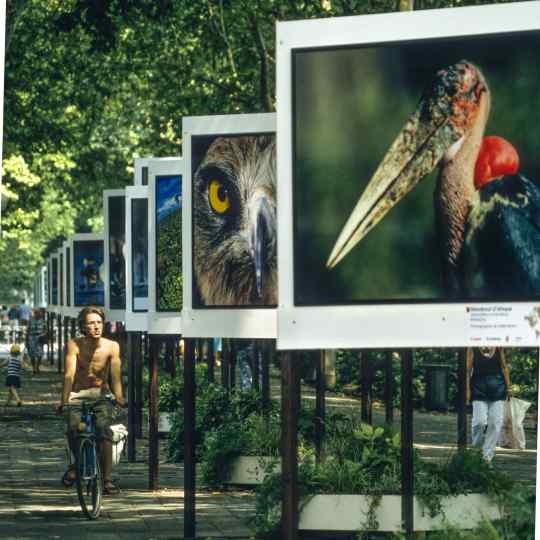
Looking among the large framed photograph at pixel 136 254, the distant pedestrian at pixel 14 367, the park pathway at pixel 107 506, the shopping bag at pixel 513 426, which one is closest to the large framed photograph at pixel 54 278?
the distant pedestrian at pixel 14 367

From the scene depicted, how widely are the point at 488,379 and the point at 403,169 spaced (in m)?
11.6

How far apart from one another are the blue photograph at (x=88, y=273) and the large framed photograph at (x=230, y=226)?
2210cm

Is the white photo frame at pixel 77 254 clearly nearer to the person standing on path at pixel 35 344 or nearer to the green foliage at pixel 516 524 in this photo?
the person standing on path at pixel 35 344

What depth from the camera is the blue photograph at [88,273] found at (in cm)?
3481

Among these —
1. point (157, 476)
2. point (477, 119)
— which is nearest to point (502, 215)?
point (477, 119)

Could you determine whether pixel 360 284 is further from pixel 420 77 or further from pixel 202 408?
pixel 202 408

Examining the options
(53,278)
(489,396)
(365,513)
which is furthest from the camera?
(53,278)

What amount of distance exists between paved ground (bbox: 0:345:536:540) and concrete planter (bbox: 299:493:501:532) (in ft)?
3.28

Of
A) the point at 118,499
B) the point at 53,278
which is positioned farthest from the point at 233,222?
the point at 53,278

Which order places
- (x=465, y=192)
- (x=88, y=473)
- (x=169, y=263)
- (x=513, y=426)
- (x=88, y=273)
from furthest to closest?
1. (x=88, y=273)
2. (x=513, y=426)
3. (x=169, y=263)
4. (x=88, y=473)
5. (x=465, y=192)

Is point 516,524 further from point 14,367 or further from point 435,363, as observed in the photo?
point 14,367

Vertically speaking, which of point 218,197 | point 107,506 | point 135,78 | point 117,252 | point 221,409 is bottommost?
point 107,506

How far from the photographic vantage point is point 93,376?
14820 millimetres

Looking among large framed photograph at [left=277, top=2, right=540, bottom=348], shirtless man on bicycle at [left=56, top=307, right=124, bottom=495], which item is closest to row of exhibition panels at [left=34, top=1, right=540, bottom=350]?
large framed photograph at [left=277, top=2, right=540, bottom=348]
